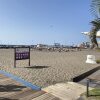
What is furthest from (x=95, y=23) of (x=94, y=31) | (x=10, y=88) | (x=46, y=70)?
(x=46, y=70)

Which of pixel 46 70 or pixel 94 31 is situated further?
pixel 46 70

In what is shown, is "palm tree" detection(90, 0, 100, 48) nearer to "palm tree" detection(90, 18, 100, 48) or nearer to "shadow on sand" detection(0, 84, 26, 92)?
"palm tree" detection(90, 18, 100, 48)

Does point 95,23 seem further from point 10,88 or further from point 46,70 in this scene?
point 46,70

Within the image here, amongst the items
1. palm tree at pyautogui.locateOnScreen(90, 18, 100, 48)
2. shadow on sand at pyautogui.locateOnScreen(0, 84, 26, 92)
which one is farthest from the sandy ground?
palm tree at pyautogui.locateOnScreen(90, 18, 100, 48)

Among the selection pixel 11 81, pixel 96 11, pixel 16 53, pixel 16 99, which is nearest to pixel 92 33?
pixel 96 11

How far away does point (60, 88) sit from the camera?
772 centimetres

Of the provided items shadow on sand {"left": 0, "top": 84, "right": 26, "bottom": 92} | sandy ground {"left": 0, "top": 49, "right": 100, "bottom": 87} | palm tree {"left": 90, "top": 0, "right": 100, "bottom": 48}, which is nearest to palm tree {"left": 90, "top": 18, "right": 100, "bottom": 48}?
palm tree {"left": 90, "top": 0, "right": 100, "bottom": 48}

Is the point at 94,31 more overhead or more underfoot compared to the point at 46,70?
more overhead

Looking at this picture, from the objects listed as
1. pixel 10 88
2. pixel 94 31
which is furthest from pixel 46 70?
pixel 94 31

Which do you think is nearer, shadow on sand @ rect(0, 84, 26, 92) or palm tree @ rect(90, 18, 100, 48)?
palm tree @ rect(90, 18, 100, 48)

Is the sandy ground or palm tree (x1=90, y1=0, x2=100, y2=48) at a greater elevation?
palm tree (x1=90, y1=0, x2=100, y2=48)

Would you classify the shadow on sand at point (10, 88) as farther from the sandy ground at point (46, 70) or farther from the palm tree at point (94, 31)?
the palm tree at point (94, 31)

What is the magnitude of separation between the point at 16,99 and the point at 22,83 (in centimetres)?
215

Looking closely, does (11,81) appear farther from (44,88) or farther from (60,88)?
(60,88)
